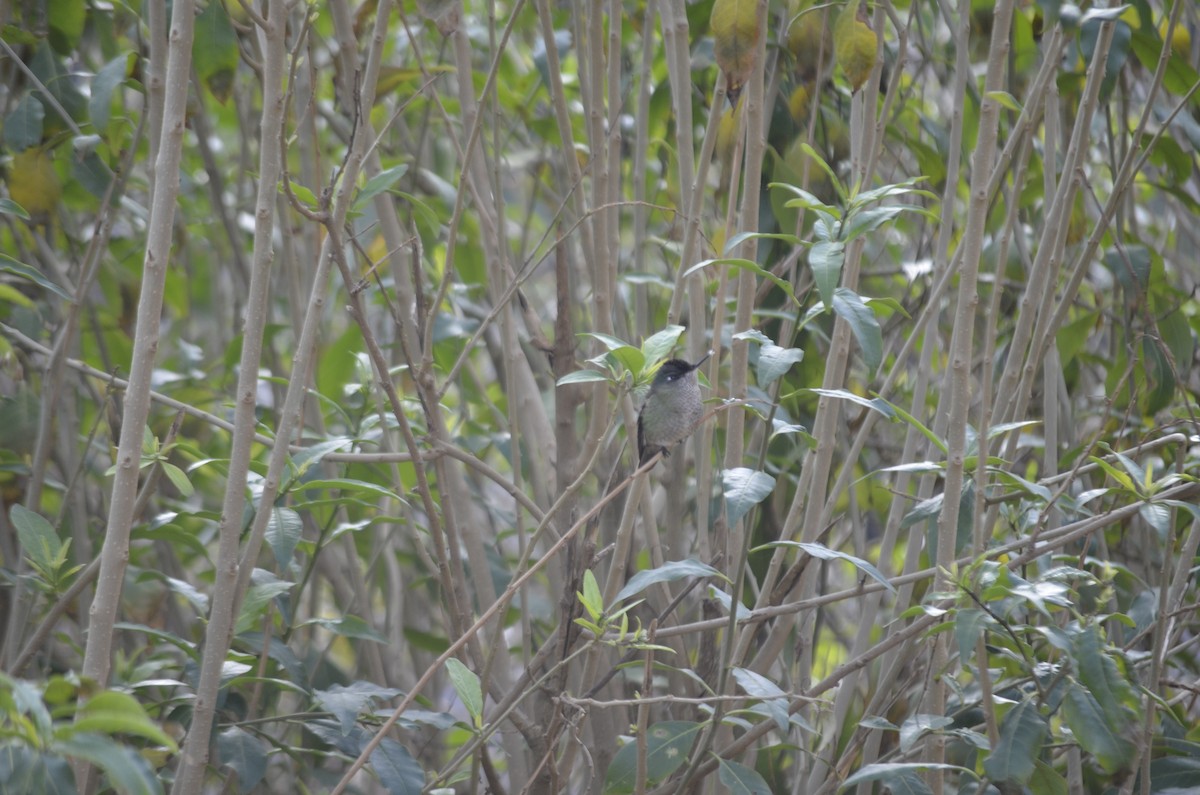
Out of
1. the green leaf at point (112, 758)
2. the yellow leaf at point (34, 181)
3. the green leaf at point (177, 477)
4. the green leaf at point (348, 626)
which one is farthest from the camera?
Result: the yellow leaf at point (34, 181)

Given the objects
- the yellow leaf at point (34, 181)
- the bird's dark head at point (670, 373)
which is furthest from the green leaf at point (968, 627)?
the yellow leaf at point (34, 181)

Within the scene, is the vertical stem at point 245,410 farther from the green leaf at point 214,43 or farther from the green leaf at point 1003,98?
the green leaf at point 1003,98

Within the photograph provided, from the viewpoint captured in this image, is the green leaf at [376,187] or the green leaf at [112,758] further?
the green leaf at [376,187]

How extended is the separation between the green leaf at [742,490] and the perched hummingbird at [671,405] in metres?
0.07

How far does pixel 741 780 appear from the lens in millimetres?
1100

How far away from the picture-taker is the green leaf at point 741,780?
3.57ft

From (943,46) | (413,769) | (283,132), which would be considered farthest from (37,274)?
(943,46)

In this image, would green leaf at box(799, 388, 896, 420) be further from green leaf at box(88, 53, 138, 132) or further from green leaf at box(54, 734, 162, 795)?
green leaf at box(88, 53, 138, 132)

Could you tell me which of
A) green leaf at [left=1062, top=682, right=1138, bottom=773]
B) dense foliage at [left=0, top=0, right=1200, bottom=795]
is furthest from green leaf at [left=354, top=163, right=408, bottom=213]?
green leaf at [left=1062, top=682, right=1138, bottom=773]

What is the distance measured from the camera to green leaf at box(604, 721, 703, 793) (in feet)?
3.76

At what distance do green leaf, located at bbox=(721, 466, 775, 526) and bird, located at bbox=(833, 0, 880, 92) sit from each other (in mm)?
492

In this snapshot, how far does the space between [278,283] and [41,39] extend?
2.63 ft

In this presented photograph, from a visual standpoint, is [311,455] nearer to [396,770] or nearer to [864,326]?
[396,770]

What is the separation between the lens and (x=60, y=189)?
5.24 ft
